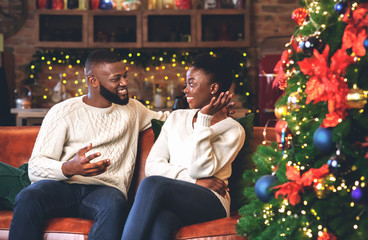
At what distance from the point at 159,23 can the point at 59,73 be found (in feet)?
4.04

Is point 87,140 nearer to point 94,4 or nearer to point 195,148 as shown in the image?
point 195,148

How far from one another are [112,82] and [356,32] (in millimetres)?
1331

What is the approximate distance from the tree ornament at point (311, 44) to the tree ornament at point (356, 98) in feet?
0.53

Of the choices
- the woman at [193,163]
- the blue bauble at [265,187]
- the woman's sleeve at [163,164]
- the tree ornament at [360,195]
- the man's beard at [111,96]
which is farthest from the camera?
the man's beard at [111,96]

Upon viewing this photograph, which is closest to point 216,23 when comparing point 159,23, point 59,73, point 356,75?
point 159,23

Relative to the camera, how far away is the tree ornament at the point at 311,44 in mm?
1346

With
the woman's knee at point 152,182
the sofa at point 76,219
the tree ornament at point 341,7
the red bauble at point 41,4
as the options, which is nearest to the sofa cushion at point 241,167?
the sofa at point 76,219

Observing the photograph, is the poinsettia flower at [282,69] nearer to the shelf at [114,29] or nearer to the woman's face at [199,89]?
the woman's face at [199,89]

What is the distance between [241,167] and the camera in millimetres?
2191

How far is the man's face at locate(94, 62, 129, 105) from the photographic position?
2.34 metres

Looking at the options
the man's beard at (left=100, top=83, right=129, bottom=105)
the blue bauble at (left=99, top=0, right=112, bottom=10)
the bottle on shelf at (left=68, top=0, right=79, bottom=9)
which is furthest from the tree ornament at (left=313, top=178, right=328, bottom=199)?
the bottle on shelf at (left=68, top=0, right=79, bottom=9)

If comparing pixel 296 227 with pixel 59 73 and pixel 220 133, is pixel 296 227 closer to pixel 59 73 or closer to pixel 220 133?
pixel 220 133

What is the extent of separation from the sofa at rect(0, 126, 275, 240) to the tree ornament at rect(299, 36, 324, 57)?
349 millimetres

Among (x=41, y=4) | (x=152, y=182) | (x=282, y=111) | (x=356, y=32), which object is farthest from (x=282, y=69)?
(x=41, y=4)
